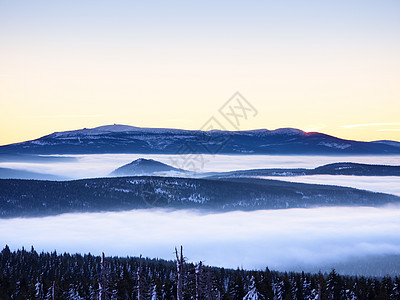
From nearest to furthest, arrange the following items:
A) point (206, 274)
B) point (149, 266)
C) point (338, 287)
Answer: point (206, 274) → point (338, 287) → point (149, 266)

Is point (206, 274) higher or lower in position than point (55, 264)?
higher

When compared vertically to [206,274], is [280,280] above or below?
below

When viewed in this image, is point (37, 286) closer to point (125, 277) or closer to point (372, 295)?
point (125, 277)

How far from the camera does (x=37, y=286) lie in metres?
119

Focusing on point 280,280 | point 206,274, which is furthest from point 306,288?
point 206,274

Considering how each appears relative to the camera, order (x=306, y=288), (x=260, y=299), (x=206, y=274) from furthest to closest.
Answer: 1. (x=306, y=288)
2. (x=260, y=299)
3. (x=206, y=274)

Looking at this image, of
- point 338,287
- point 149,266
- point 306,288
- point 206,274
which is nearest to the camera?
point 206,274

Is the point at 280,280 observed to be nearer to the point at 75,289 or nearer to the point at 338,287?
the point at 338,287

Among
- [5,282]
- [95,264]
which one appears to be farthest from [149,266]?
[5,282]

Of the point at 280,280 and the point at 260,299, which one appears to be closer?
the point at 260,299

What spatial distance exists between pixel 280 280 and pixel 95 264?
8931 cm

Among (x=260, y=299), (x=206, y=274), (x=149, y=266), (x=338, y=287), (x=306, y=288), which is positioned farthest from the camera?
(x=149, y=266)

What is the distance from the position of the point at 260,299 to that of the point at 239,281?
1278 cm

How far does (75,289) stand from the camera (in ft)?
414
